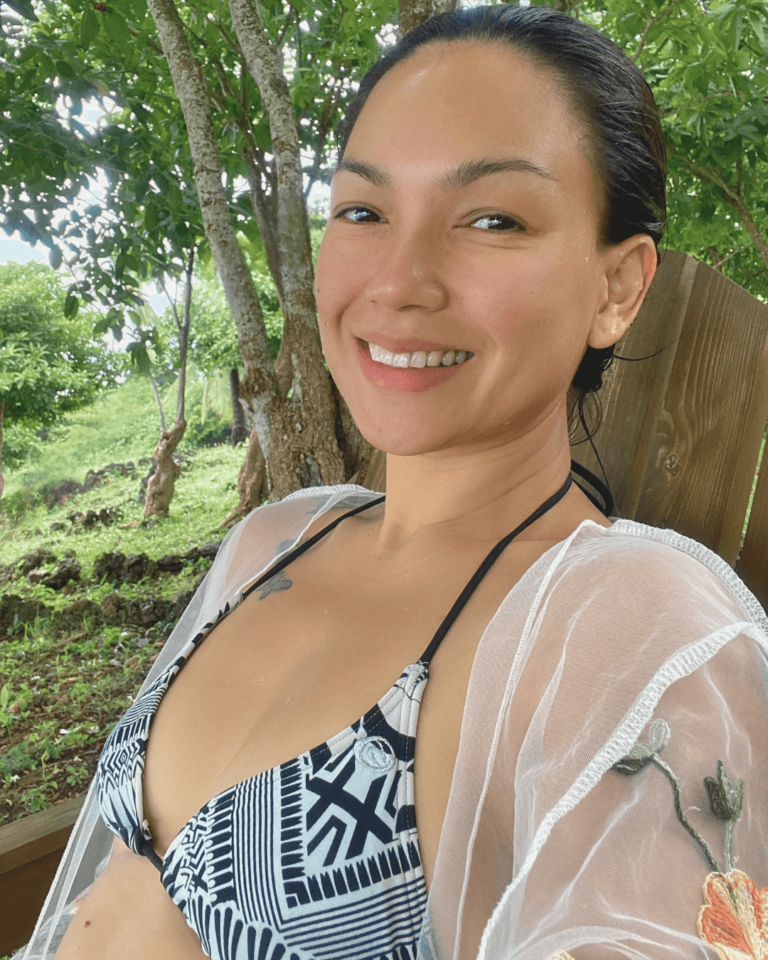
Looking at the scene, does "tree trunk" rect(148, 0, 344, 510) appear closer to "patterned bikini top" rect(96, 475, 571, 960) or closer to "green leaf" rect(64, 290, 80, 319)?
"green leaf" rect(64, 290, 80, 319)

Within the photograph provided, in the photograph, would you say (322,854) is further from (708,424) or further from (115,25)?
(115,25)

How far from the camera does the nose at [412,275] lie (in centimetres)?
91

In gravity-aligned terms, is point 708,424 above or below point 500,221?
below

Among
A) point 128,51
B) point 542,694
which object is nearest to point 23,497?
point 128,51

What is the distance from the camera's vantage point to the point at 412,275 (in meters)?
0.92

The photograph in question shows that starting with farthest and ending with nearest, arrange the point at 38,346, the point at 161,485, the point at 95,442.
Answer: the point at 95,442 → the point at 38,346 → the point at 161,485

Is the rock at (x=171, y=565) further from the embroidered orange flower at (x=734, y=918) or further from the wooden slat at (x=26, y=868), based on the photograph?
the embroidered orange flower at (x=734, y=918)

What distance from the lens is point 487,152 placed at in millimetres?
908

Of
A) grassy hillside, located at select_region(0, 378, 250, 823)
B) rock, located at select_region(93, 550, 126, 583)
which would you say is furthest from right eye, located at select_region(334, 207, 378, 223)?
rock, located at select_region(93, 550, 126, 583)

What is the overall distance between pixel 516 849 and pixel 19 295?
10436 millimetres

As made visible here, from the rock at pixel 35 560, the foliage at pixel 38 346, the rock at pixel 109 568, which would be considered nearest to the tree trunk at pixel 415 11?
the rock at pixel 109 568

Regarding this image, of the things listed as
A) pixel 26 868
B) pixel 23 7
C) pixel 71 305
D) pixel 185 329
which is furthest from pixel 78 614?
pixel 26 868

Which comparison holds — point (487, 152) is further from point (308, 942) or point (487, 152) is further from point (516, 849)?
point (308, 942)

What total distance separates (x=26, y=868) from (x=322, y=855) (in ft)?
2.63
